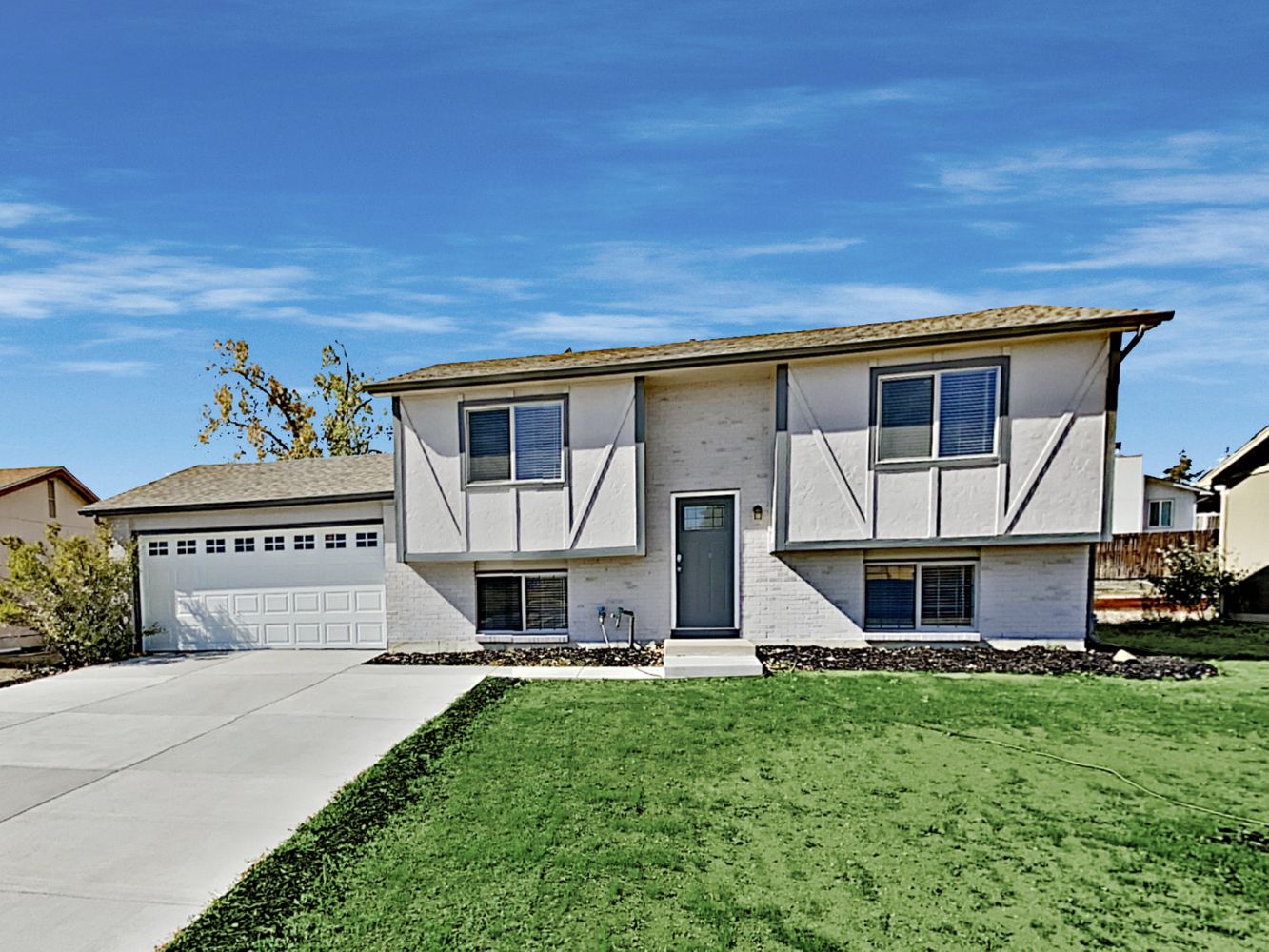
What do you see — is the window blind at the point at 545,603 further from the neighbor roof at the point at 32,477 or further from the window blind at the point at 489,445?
the neighbor roof at the point at 32,477

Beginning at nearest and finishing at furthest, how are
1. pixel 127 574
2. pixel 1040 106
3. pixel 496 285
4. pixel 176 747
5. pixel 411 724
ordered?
pixel 176 747, pixel 411 724, pixel 1040 106, pixel 127 574, pixel 496 285

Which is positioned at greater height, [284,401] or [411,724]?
[284,401]

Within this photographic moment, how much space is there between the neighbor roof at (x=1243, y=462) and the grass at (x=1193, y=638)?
318 centimetres

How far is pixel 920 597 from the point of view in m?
9.21

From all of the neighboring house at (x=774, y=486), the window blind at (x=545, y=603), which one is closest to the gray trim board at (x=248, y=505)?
the neighboring house at (x=774, y=486)

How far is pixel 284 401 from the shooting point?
79.7 ft

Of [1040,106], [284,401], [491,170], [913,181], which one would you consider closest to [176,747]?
[491,170]

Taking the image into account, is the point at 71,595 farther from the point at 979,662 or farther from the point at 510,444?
the point at 979,662

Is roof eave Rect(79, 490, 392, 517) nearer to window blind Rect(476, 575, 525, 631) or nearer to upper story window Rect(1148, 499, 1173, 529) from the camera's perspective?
window blind Rect(476, 575, 525, 631)

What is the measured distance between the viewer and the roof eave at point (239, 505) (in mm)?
10539

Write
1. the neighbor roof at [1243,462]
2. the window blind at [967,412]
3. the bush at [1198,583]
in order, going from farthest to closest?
the neighbor roof at [1243,462]
the bush at [1198,583]
the window blind at [967,412]

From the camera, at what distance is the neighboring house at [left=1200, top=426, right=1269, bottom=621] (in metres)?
12.3

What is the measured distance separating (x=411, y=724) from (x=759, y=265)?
9.18 m

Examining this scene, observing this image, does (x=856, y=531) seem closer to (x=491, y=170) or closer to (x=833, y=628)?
(x=833, y=628)
